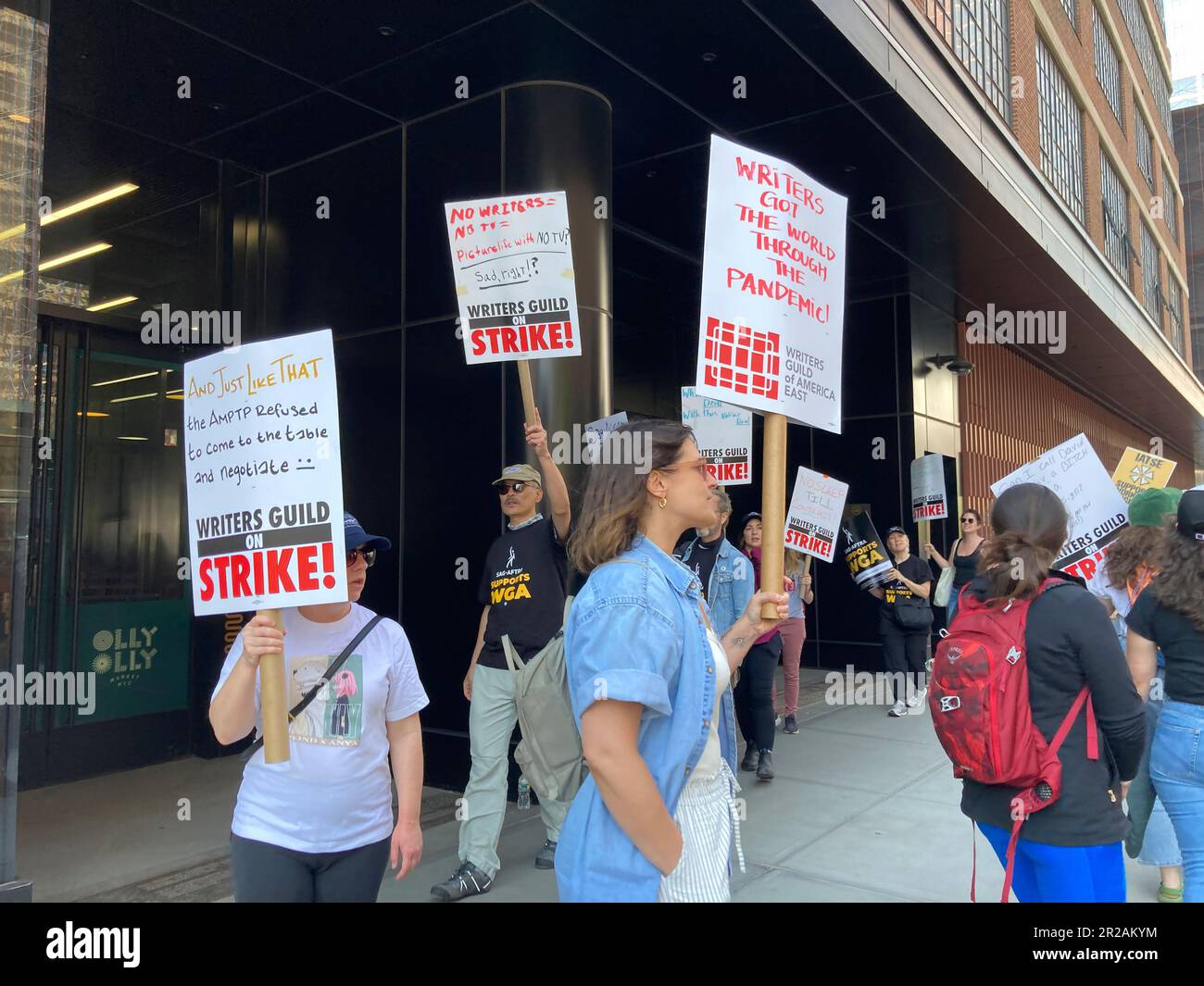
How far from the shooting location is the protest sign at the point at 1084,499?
204 inches

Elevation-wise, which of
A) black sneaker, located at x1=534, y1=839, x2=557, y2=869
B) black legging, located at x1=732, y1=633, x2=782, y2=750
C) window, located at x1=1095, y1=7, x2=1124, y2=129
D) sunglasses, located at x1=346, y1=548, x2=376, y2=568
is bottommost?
black sneaker, located at x1=534, y1=839, x2=557, y2=869

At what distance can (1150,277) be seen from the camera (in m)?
24.2

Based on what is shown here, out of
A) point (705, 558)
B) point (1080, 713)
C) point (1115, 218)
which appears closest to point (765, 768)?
point (705, 558)

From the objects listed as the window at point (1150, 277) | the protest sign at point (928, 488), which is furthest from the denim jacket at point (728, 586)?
the window at point (1150, 277)

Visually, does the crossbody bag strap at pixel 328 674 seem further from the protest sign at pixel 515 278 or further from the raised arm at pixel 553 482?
the protest sign at pixel 515 278

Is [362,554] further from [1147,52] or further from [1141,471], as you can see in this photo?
[1147,52]

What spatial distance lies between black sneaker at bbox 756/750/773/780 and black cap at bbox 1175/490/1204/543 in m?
4.00

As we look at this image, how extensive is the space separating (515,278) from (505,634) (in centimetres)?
187

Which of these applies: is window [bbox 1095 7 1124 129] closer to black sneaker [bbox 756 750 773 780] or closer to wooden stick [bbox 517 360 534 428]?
black sneaker [bbox 756 750 773 780]

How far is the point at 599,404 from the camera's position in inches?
262

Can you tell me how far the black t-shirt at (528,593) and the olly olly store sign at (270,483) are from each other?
2.43 meters

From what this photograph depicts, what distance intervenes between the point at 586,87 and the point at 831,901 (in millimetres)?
5779

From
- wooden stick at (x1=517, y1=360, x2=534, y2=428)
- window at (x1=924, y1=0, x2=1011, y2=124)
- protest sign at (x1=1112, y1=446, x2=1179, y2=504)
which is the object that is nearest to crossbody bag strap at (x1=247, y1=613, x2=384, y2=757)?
wooden stick at (x1=517, y1=360, x2=534, y2=428)

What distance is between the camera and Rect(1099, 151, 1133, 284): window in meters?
18.5
